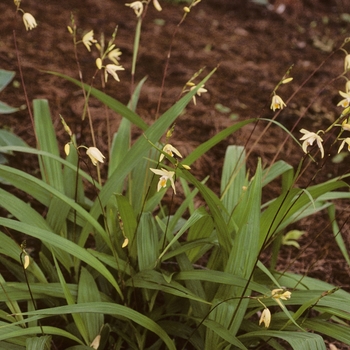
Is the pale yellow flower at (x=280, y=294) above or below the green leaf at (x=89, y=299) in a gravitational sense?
above

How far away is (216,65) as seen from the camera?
160 inches

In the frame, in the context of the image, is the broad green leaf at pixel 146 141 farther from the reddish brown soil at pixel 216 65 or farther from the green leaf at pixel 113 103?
the reddish brown soil at pixel 216 65

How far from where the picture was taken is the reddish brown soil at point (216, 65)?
307cm

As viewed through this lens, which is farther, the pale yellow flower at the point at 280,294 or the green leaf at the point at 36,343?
the green leaf at the point at 36,343

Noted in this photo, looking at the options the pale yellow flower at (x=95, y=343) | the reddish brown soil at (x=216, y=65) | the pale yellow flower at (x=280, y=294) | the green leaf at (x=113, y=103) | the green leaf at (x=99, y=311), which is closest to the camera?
the pale yellow flower at (x=280, y=294)

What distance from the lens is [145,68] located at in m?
3.85

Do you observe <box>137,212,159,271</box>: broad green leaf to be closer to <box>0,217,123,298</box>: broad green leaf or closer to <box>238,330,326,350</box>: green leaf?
<box>0,217,123,298</box>: broad green leaf

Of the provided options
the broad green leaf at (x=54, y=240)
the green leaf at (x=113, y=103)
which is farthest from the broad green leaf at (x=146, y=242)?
the green leaf at (x=113, y=103)

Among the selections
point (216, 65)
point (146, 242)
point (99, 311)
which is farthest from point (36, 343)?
point (216, 65)

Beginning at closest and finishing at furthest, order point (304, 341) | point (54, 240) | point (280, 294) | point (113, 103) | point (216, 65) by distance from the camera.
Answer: point (280, 294)
point (304, 341)
point (54, 240)
point (113, 103)
point (216, 65)

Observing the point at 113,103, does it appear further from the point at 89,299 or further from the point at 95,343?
the point at 95,343

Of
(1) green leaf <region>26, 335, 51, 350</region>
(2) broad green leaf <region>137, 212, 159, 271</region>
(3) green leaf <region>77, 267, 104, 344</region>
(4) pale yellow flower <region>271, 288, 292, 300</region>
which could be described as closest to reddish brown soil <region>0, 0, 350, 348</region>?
(2) broad green leaf <region>137, 212, 159, 271</region>

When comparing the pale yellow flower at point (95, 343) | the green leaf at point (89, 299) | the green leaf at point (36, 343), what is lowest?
the pale yellow flower at point (95, 343)

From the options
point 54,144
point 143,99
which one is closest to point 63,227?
point 54,144
